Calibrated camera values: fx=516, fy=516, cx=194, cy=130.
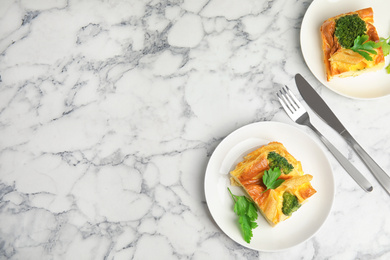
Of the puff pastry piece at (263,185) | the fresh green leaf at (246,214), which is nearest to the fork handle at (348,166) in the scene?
the puff pastry piece at (263,185)

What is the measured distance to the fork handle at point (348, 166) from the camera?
251 cm

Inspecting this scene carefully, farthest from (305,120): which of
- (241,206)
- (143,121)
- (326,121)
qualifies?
(143,121)

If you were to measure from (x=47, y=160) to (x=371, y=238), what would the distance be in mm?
1648

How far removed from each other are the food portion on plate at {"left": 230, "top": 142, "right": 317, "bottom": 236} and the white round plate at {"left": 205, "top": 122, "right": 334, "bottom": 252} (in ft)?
0.30

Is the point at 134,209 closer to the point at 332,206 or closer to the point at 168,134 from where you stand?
the point at 168,134

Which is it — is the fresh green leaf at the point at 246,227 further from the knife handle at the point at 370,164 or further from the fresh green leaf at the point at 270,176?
the knife handle at the point at 370,164

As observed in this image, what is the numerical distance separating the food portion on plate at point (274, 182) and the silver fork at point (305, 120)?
Result: 0.83 feet

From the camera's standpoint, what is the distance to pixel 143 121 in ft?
8.56

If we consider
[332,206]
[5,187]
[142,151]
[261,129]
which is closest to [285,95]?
[261,129]

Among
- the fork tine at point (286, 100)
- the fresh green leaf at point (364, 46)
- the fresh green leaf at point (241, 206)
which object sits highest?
the fresh green leaf at point (364, 46)

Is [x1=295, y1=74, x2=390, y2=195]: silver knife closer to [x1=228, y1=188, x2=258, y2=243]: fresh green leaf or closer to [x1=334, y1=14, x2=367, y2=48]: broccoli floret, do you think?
[x1=334, y1=14, x2=367, y2=48]: broccoli floret

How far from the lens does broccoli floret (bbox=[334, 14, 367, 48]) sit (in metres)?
2.44

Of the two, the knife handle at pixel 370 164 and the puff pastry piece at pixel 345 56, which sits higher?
the puff pastry piece at pixel 345 56

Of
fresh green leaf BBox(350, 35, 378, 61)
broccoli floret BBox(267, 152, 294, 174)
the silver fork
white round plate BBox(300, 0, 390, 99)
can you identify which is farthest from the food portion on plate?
fresh green leaf BBox(350, 35, 378, 61)
